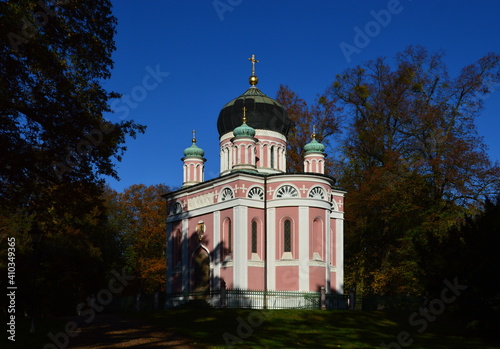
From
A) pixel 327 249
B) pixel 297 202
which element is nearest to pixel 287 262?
pixel 327 249

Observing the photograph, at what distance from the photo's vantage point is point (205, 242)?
3256cm

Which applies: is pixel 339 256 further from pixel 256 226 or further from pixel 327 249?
pixel 256 226

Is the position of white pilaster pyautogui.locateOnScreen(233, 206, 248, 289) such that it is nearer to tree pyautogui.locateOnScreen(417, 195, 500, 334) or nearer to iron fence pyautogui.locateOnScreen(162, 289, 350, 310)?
iron fence pyautogui.locateOnScreen(162, 289, 350, 310)

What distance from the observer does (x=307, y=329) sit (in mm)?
19297

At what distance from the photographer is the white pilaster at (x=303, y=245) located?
29.5m

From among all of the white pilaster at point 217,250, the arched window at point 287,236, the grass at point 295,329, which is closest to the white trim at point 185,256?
the white pilaster at point 217,250

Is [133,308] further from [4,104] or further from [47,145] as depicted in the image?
[4,104]

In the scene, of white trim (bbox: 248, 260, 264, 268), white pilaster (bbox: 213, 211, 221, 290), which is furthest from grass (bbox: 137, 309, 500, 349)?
white pilaster (bbox: 213, 211, 221, 290)

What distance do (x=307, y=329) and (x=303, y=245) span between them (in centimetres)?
1070

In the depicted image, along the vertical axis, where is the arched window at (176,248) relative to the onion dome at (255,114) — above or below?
below

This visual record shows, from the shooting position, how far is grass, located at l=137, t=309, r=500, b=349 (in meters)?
16.2

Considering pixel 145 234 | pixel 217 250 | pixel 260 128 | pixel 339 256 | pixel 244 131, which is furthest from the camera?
pixel 145 234

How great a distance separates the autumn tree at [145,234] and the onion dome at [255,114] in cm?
1320

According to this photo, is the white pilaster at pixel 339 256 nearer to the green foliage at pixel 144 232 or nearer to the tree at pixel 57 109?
the green foliage at pixel 144 232
